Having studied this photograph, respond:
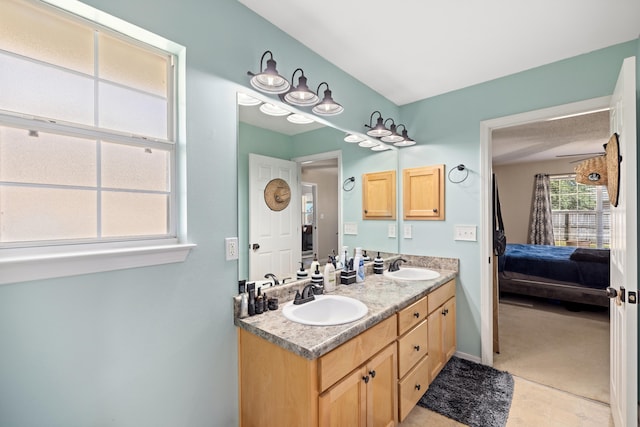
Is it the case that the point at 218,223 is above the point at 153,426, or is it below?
above

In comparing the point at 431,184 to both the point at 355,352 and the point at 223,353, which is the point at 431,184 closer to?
the point at 355,352

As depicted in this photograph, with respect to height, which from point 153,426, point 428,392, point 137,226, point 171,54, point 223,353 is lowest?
point 428,392

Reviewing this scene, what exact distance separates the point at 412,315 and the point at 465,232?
1.13 m

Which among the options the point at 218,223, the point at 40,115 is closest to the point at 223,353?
the point at 218,223

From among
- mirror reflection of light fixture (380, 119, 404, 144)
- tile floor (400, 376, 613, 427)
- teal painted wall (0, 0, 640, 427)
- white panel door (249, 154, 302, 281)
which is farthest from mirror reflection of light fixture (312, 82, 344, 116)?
tile floor (400, 376, 613, 427)

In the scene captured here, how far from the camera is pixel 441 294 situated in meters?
2.22

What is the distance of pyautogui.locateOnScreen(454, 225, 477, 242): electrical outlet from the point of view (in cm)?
248

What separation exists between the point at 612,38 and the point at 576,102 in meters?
0.40

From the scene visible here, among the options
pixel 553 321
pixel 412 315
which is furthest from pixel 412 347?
pixel 553 321

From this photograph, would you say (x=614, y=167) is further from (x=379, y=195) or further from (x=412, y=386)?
(x=412, y=386)

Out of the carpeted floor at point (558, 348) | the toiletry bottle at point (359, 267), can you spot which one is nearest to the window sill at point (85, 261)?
the toiletry bottle at point (359, 267)

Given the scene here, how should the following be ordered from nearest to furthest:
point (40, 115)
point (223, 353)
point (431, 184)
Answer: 1. point (40, 115)
2. point (223, 353)
3. point (431, 184)

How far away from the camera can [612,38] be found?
1858 mm

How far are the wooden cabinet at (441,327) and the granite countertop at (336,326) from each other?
0.60 ft
